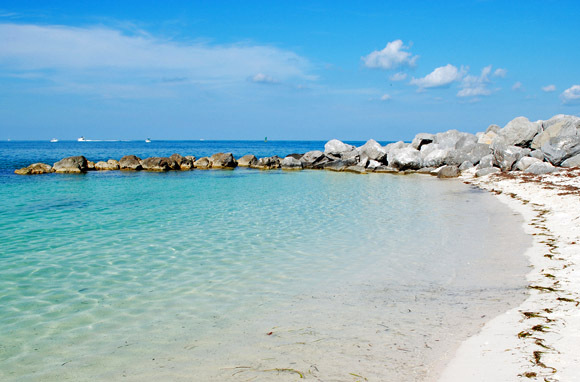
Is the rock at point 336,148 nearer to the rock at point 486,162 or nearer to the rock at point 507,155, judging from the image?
the rock at point 486,162

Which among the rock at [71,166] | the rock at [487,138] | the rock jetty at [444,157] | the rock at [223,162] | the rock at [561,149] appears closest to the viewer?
the rock at [561,149]

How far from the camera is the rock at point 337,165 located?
118 ft

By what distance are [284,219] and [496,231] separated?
19.6 feet

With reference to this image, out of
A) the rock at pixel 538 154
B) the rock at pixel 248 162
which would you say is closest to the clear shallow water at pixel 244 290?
the rock at pixel 538 154

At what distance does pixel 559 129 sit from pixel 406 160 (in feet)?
34.0

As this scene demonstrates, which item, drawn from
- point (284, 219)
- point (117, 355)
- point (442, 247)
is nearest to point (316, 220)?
point (284, 219)

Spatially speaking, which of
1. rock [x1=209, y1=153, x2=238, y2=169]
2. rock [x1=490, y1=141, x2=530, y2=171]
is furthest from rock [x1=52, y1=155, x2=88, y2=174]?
rock [x1=490, y1=141, x2=530, y2=171]

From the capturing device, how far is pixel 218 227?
11.6 meters

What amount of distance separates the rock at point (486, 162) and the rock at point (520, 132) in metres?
1.95

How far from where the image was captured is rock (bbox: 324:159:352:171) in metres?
36.1

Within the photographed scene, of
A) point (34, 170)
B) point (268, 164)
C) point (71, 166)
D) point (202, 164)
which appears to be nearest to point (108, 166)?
point (71, 166)

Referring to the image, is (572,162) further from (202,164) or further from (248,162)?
(202,164)

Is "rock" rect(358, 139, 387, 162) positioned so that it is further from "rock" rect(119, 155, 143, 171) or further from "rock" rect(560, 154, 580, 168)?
"rock" rect(119, 155, 143, 171)

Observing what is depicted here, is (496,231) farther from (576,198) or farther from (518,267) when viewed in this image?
(576,198)
